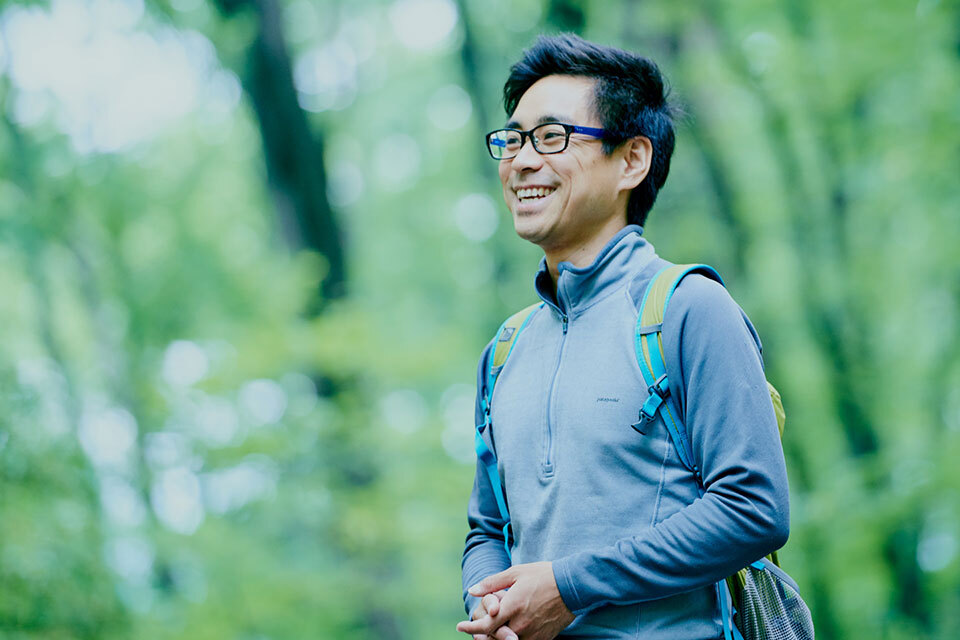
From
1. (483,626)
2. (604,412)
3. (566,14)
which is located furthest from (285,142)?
(483,626)

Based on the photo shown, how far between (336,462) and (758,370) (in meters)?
6.48

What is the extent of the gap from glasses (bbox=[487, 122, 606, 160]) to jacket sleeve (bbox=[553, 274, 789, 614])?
518mm

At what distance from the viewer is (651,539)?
1.85 meters

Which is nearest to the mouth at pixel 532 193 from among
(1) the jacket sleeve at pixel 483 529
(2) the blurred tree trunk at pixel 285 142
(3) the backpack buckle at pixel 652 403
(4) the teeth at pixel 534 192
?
(4) the teeth at pixel 534 192

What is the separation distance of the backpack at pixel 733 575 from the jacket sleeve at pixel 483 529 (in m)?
0.50

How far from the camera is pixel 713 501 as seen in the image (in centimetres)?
183

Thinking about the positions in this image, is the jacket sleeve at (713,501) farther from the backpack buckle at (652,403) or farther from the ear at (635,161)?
the ear at (635,161)

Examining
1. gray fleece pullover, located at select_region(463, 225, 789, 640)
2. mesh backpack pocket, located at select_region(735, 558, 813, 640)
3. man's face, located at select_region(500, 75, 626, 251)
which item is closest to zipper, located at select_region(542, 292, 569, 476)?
gray fleece pullover, located at select_region(463, 225, 789, 640)

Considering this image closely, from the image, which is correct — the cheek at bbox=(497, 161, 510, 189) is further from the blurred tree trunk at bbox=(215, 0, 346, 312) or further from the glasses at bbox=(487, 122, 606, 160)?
the blurred tree trunk at bbox=(215, 0, 346, 312)

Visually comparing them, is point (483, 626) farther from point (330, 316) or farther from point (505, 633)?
point (330, 316)

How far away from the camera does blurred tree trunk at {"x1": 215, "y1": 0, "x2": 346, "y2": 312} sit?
10008 mm

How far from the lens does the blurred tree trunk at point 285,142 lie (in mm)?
10008

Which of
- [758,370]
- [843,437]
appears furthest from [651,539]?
[843,437]

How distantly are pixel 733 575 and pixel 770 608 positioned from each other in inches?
3.8
